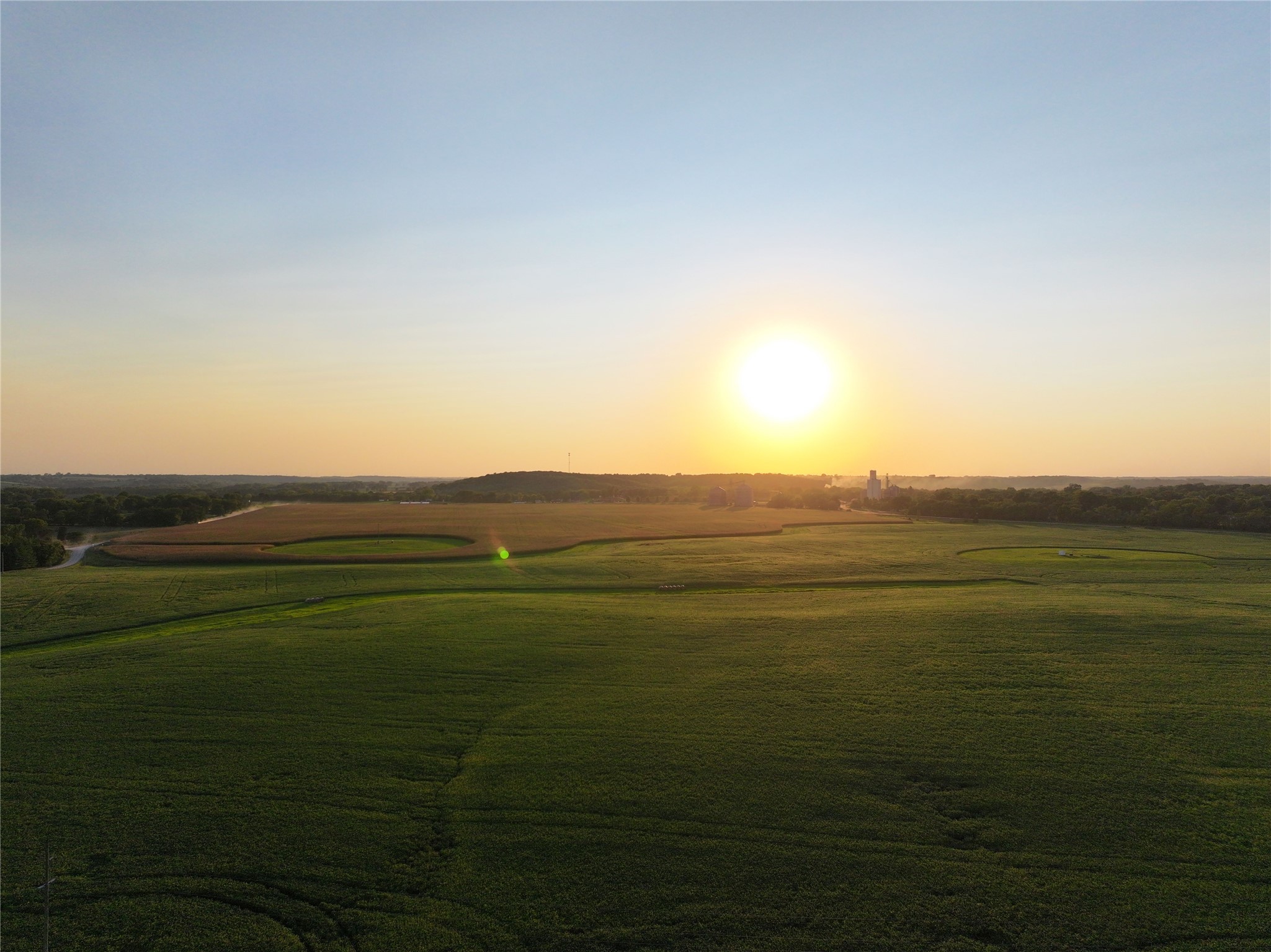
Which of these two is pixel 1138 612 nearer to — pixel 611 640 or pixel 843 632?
pixel 843 632

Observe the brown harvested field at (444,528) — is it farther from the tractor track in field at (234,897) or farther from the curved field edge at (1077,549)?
the tractor track in field at (234,897)

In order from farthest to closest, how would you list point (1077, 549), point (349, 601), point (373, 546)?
point (373, 546)
point (1077, 549)
point (349, 601)

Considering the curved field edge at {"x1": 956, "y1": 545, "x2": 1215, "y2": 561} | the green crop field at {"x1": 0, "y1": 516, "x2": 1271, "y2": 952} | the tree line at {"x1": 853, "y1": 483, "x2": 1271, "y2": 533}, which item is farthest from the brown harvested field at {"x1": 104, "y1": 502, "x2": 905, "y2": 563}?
the green crop field at {"x1": 0, "y1": 516, "x2": 1271, "y2": 952}

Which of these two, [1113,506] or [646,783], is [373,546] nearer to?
[646,783]

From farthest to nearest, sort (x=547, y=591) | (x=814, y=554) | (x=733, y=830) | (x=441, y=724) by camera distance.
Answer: (x=814, y=554), (x=547, y=591), (x=441, y=724), (x=733, y=830)

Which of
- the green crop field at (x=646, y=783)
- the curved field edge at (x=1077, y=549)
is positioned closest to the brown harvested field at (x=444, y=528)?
the curved field edge at (x=1077, y=549)

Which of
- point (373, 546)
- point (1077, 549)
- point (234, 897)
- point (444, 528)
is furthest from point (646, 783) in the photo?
point (444, 528)

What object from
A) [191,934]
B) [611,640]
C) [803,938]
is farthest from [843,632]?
[191,934]
